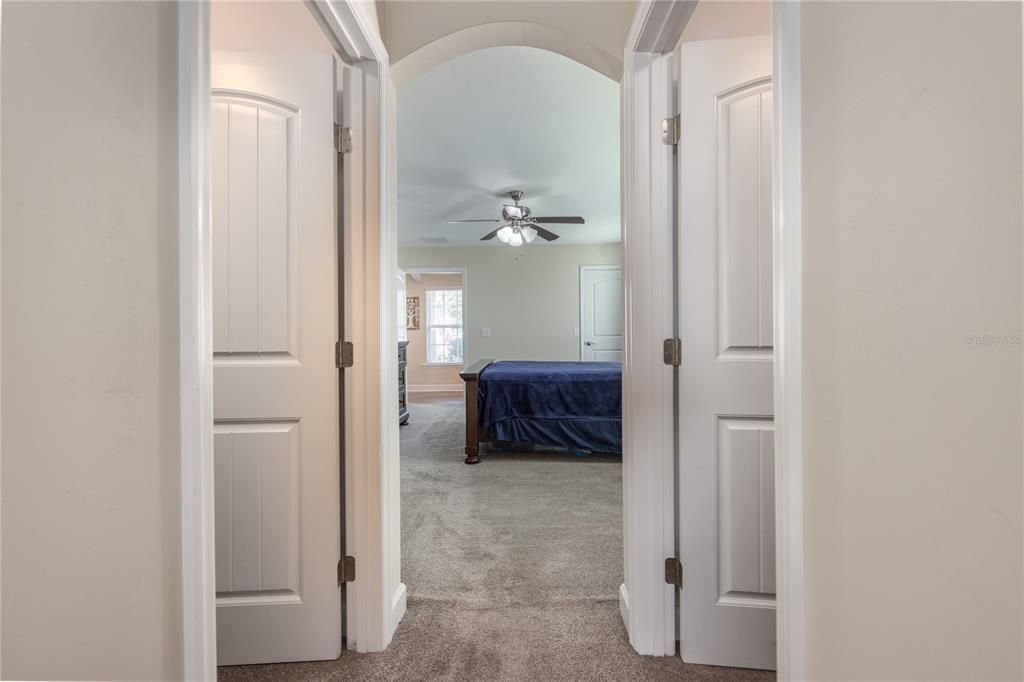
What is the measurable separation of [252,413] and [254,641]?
766mm

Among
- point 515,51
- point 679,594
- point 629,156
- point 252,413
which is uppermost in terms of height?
point 515,51

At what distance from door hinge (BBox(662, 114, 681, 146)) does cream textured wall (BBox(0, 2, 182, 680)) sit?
1.34 m

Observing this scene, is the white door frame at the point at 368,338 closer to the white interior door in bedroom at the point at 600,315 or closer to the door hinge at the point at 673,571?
the door hinge at the point at 673,571

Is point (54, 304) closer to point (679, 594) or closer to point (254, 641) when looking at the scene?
point (254, 641)

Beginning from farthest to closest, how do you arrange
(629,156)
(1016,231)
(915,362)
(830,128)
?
(629,156) < (830,128) < (915,362) < (1016,231)

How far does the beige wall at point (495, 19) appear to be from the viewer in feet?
5.52

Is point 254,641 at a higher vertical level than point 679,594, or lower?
lower

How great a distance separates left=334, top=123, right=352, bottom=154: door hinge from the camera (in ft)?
5.24

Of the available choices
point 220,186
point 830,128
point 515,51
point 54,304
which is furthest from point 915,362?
point 515,51

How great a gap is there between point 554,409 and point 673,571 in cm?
264

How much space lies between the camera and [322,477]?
5.21ft

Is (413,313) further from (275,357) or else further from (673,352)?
(673,352)

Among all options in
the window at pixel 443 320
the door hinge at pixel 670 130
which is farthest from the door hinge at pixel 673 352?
the window at pixel 443 320

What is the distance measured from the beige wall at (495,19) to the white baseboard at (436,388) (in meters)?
7.84
